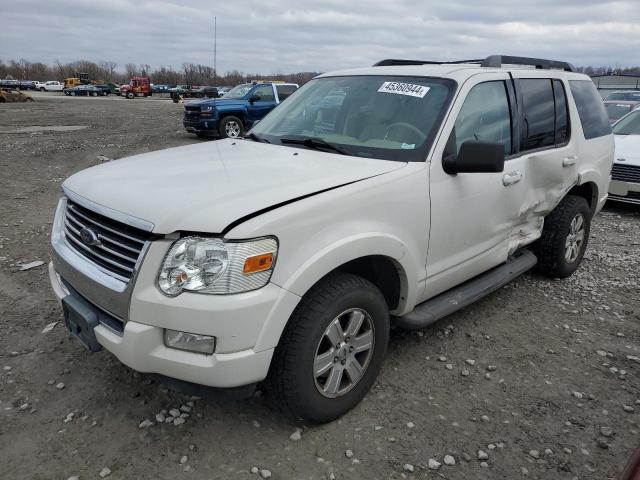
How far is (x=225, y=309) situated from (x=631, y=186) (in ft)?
24.0

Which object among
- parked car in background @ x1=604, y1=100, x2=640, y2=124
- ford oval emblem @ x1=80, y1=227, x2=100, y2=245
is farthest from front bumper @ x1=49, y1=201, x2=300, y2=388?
parked car in background @ x1=604, y1=100, x2=640, y2=124

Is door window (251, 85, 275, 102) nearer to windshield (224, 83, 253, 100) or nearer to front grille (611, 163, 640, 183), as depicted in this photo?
windshield (224, 83, 253, 100)

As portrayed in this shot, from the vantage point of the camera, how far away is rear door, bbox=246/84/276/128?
15.1m

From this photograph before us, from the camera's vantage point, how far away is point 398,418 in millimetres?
2781

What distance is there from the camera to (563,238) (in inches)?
176

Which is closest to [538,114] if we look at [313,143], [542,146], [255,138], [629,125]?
[542,146]

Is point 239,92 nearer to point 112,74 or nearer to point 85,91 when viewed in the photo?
point 85,91

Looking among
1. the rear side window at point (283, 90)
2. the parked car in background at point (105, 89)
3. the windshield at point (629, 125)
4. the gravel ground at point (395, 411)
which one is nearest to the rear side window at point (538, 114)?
the gravel ground at point (395, 411)

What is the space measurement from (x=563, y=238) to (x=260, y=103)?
40.1 feet

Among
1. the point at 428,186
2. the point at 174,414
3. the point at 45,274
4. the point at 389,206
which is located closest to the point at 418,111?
the point at 428,186

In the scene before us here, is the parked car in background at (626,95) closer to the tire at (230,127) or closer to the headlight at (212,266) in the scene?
the tire at (230,127)

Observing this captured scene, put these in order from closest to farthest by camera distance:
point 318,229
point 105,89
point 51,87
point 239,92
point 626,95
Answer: point 318,229
point 239,92
point 626,95
point 105,89
point 51,87

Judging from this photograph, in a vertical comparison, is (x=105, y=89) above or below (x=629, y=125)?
below

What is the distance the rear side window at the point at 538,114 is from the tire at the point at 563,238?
2.32 feet
